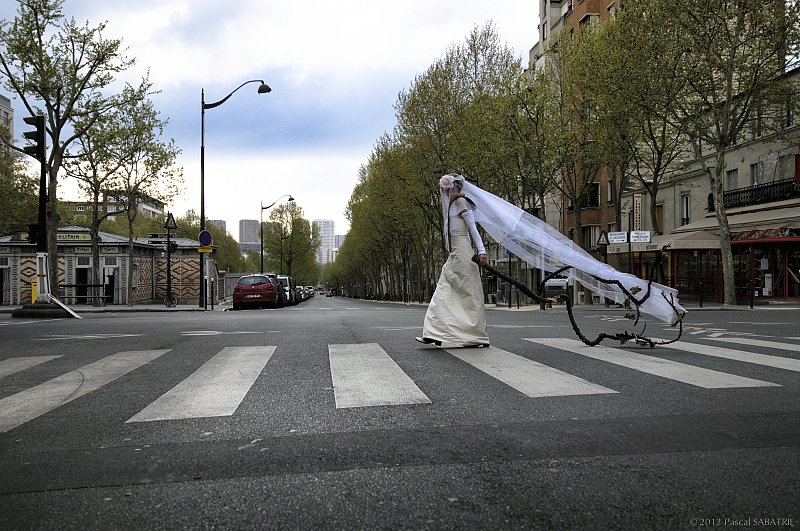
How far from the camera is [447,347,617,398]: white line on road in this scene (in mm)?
4590

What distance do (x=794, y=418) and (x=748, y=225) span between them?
28.9 meters

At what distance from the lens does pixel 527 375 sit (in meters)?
5.28

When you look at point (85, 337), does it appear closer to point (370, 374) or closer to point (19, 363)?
point (19, 363)

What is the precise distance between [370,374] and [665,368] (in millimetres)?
2681

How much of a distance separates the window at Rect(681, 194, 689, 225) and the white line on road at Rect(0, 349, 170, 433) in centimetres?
3390

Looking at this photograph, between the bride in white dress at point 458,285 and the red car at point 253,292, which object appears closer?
the bride in white dress at point 458,285

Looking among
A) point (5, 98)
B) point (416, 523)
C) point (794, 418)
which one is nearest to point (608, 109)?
point (794, 418)

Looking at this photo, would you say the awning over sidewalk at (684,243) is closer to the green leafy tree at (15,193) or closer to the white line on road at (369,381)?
the white line on road at (369,381)

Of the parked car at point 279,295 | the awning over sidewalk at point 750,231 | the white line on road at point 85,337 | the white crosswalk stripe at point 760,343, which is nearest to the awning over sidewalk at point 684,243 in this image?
the awning over sidewalk at point 750,231

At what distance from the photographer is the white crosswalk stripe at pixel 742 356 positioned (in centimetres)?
586

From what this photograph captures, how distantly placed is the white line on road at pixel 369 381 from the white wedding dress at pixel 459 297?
80 centimetres

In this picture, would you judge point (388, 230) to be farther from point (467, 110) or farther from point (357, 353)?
point (357, 353)

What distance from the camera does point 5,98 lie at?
7831 cm

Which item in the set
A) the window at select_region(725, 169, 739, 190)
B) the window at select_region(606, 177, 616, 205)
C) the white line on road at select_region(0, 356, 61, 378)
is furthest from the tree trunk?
the white line on road at select_region(0, 356, 61, 378)
